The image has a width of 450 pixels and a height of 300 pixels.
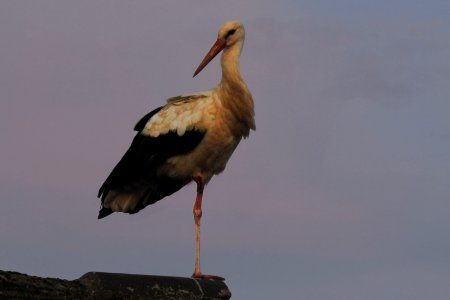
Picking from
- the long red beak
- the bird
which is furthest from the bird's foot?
the long red beak

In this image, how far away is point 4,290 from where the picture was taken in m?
7.25

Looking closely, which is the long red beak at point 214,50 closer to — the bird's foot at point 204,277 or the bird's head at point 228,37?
the bird's head at point 228,37

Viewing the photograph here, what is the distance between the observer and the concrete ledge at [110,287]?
290 inches

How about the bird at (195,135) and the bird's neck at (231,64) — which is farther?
the bird's neck at (231,64)

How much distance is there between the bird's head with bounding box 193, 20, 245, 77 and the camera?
12.0 metres

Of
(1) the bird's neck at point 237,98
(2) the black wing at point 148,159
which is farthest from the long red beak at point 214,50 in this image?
(2) the black wing at point 148,159

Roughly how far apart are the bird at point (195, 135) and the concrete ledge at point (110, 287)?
7.20 ft

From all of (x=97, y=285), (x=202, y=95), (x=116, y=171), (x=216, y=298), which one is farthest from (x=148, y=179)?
(x=97, y=285)

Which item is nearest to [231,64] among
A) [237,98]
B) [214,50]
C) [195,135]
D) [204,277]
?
[214,50]

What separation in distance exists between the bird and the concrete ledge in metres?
2.20

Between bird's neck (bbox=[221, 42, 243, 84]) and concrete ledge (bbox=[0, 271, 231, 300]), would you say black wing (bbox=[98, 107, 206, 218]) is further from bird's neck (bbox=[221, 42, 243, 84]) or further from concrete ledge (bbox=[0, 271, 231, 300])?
concrete ledge (bbox=[0, 271, 231, 300])

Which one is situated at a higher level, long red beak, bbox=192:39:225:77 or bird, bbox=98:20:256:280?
long red beak, bbox=192:39:225:77

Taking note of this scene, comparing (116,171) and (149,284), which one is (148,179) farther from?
(149,284)

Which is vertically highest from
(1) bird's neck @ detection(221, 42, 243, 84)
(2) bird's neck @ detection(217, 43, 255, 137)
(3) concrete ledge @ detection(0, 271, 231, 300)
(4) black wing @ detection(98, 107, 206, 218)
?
(1) bird's neck @ detection(221, 42, 243, 84)
